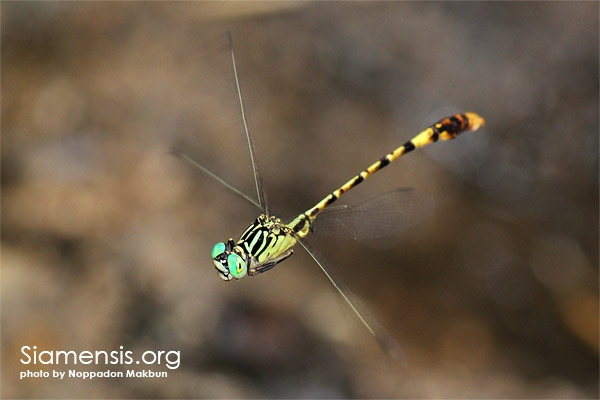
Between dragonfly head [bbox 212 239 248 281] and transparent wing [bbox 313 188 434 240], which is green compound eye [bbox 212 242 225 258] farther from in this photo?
transparent wing [bbox 313 188 434 240]

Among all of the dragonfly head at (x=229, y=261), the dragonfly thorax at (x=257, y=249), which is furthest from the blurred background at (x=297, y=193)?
the dragonfly head at (x=229, y=261)

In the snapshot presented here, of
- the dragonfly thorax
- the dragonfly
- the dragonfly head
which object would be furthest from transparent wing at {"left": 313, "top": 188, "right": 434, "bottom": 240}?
the dragonfly head

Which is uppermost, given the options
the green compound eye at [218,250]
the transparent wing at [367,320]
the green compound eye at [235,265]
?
the green compound eye at [218,250]

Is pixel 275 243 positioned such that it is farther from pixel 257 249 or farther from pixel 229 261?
pixel 229 261

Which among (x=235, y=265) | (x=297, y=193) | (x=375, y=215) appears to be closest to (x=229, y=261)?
(x=235, y=265)

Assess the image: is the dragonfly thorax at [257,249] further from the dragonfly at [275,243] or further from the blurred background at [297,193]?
the blurred background at [297,193]

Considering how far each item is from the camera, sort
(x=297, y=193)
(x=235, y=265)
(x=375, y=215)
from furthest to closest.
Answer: (x=297, y=193) < (x=375, y=215) < (x=235, y=265)

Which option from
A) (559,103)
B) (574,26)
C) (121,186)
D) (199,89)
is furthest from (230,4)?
(574,26)
